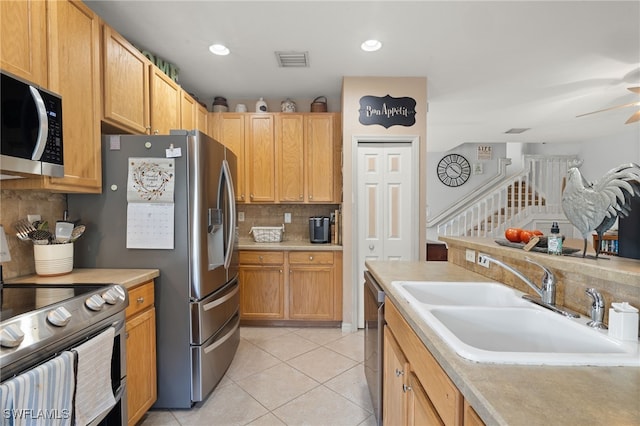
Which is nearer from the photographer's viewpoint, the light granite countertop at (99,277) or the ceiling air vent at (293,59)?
the light granite countertop at (99,277)

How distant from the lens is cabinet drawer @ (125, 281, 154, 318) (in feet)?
5.31

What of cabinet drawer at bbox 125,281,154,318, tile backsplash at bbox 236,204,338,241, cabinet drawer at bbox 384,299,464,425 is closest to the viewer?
cabinet drawer at bbox 384,299,464,425

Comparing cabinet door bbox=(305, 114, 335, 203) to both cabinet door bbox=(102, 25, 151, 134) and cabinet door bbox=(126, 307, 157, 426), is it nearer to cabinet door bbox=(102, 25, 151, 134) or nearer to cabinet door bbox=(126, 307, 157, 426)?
cabinet door bbox=(102, 25, 151, 134)

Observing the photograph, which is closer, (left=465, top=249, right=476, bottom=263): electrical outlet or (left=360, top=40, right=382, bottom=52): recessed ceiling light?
(left=465, top=249, right=476, bottom=263): electrical outlet

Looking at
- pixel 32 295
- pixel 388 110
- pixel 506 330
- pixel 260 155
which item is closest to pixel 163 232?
pixel 32 295

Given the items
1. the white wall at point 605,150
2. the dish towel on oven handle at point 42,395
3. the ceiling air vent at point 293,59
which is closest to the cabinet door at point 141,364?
the dish towel on oven handle at point 42,395

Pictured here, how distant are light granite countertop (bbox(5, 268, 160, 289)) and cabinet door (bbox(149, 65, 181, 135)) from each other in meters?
1.19

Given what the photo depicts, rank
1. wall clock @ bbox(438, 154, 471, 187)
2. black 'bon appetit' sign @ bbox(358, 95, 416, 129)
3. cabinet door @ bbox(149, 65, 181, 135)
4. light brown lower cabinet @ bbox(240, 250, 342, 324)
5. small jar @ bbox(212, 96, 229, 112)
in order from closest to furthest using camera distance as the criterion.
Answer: cabinet door @ bbox(149, 65, 181, 135)
black 'bon appetit' sign @ bbox(358, 95, 416, 129)
light brown lower cabinet @ bbox(240, 250, 342, 324)
small jar @ bbox(212, 96, 229, 112)
wall clock @ bbox(438, 154, 471, 187)

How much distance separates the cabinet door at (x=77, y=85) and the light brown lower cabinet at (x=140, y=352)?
28.9 inches

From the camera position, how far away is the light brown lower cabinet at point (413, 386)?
75 centimetres

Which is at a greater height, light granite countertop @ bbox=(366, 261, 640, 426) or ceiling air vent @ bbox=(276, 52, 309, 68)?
ceiling air vent @ bbox=(276, 52, 309, 68)

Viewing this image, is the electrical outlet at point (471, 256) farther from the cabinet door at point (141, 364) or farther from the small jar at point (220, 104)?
the small jar at point (220, 104)

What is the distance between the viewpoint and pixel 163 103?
2.55 meters

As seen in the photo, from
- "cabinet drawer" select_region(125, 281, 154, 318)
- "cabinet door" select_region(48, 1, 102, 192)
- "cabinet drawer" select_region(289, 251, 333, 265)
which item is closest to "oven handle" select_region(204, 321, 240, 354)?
"cabinet drawer" select_region(125, 281, 154, 318)
